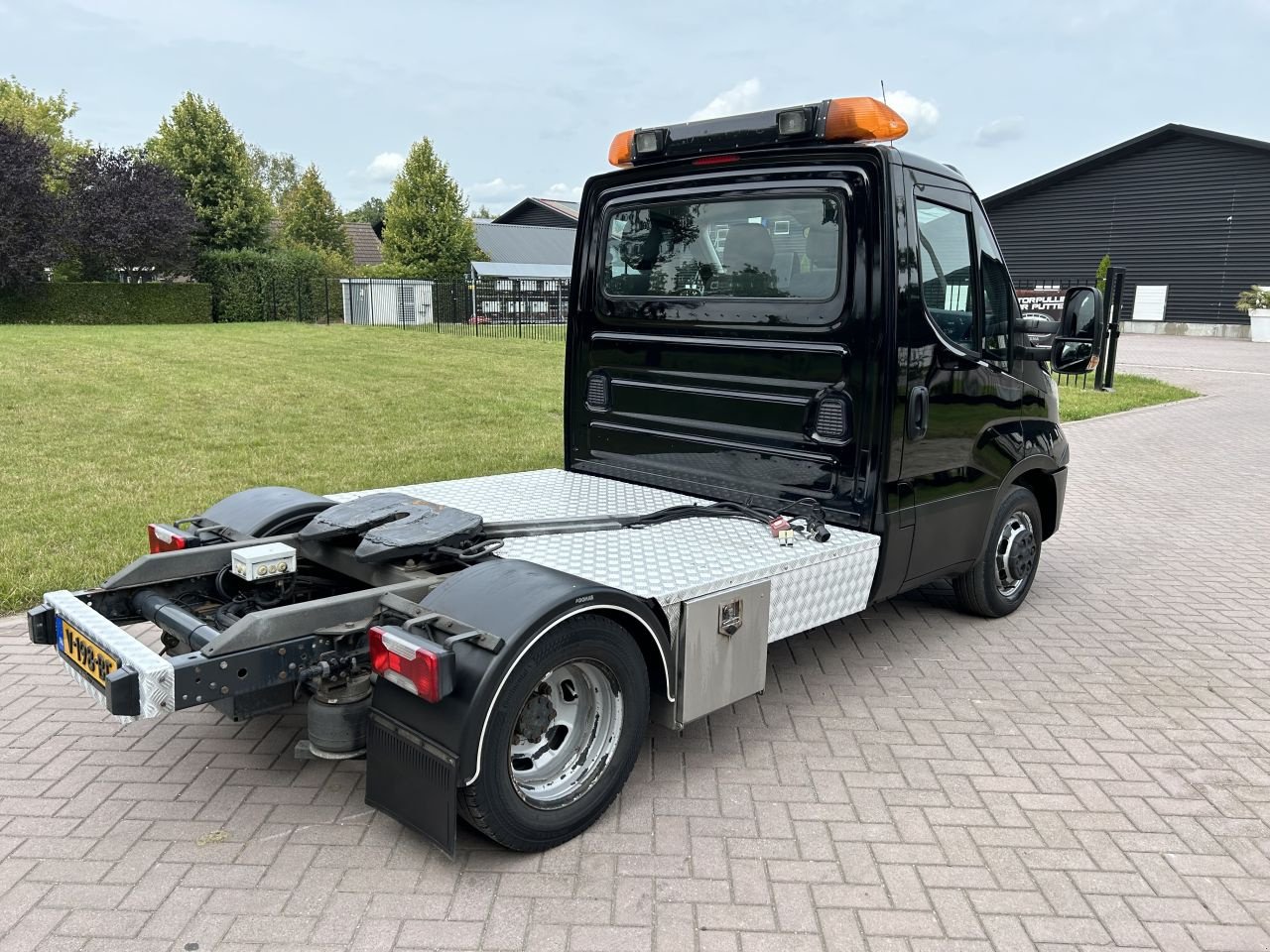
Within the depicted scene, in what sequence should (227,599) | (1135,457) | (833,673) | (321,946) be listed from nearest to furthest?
(321,946)
(227,599)
(833,673)
(1135,457)

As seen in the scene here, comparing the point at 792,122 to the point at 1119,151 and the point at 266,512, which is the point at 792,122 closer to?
the point at 266,512

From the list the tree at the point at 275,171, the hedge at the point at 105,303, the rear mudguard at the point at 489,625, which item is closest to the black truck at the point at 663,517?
the rear mudguard at the point at 489,625

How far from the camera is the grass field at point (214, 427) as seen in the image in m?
6.64

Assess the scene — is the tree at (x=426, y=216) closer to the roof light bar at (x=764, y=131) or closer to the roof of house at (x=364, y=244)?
the roof of house at (x=364, y=244)

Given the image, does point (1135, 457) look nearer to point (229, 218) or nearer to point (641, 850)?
point (641, 850)

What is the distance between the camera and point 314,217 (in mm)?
60344

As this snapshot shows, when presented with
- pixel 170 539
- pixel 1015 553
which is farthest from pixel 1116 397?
pixel 170 539

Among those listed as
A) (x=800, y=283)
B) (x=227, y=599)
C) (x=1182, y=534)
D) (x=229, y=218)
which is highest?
(x=229, y=218)

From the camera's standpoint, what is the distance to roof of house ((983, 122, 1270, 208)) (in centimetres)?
3659

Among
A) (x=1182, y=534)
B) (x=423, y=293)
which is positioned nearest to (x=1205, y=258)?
(x=423, y=293)

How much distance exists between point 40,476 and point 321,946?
6.91 m

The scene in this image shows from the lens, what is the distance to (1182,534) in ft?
25.3

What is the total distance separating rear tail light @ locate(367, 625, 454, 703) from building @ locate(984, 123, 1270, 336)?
39.2 metres

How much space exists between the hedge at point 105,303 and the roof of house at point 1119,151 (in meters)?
34.4
